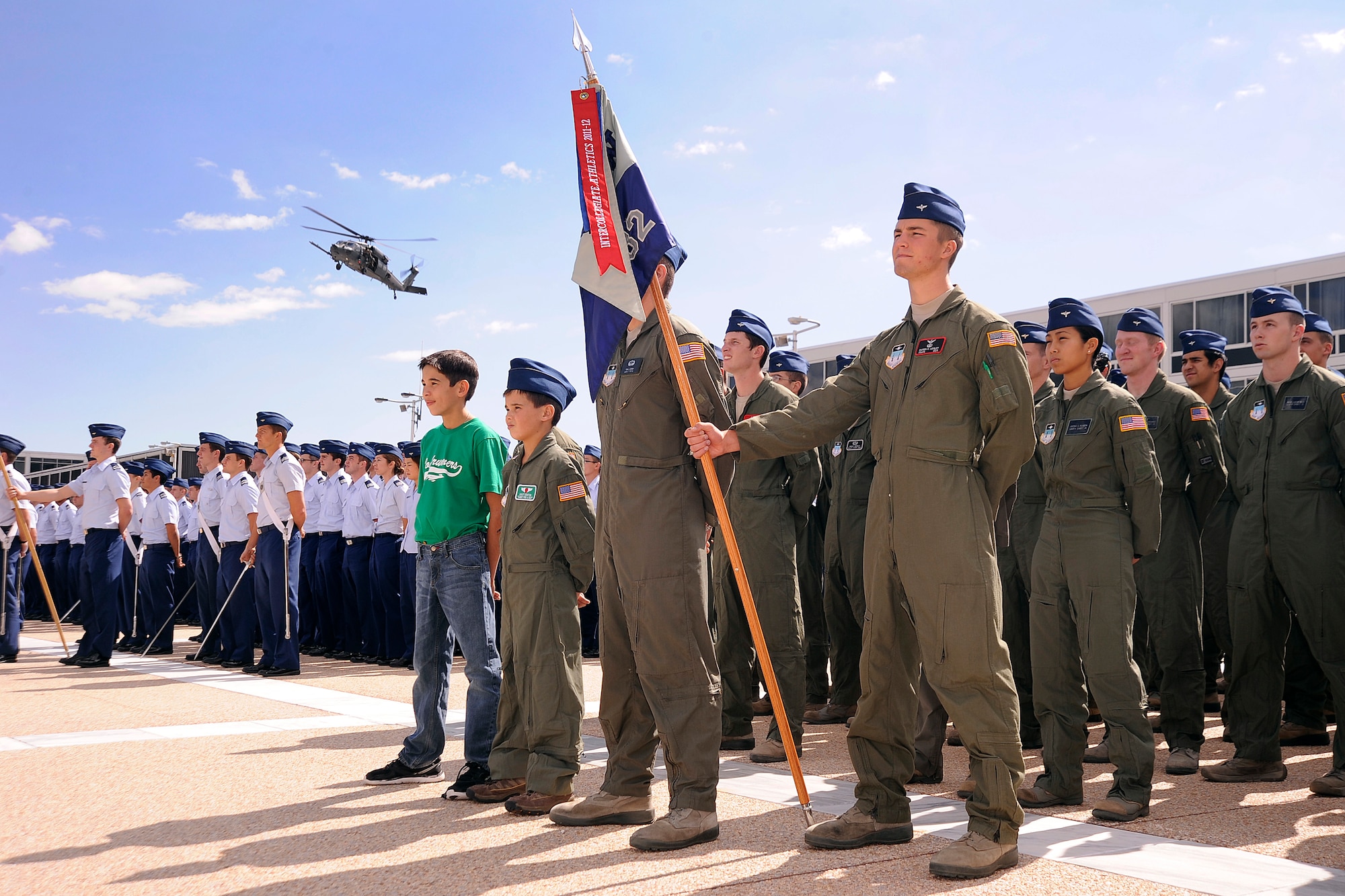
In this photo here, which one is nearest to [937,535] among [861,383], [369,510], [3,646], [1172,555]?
[861,383]

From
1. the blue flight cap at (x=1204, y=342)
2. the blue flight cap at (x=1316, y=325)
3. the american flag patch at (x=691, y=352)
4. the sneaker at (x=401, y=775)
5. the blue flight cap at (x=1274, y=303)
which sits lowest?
the sneaker at (x=401, y=775)

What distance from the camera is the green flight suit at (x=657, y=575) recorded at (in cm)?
428

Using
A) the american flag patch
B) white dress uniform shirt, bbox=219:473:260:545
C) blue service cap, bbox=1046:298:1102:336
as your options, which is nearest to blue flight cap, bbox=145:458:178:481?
white dress uniform shirt, bbox=219:473:260:545

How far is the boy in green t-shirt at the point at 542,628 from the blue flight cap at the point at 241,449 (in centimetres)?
742

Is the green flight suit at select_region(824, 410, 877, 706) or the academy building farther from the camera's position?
the academy building

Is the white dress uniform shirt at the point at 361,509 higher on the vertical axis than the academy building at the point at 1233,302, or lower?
lower

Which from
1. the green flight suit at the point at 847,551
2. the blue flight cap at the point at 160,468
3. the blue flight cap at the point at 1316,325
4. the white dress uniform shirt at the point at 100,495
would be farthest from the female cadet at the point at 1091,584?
the blue flight cap at the point at 160,468

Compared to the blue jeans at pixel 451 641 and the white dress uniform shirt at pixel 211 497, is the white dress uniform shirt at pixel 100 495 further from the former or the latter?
the blue jeans at pixel 451 641

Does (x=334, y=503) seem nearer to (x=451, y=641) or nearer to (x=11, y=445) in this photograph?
(x=11, y=445)

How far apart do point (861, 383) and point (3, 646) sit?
11375mm

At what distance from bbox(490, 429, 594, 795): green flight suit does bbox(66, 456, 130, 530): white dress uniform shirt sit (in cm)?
802

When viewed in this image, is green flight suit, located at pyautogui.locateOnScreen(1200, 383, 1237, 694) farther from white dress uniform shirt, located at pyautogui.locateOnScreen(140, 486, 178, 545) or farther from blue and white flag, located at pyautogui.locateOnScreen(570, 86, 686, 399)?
white dress uniform shirt, located at pyautogui.locateOnScreen(140, 486, 178, 545)

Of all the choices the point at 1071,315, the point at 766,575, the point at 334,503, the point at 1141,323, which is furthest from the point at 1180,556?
the point at 334,503

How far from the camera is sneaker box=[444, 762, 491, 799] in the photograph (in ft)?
16.9
